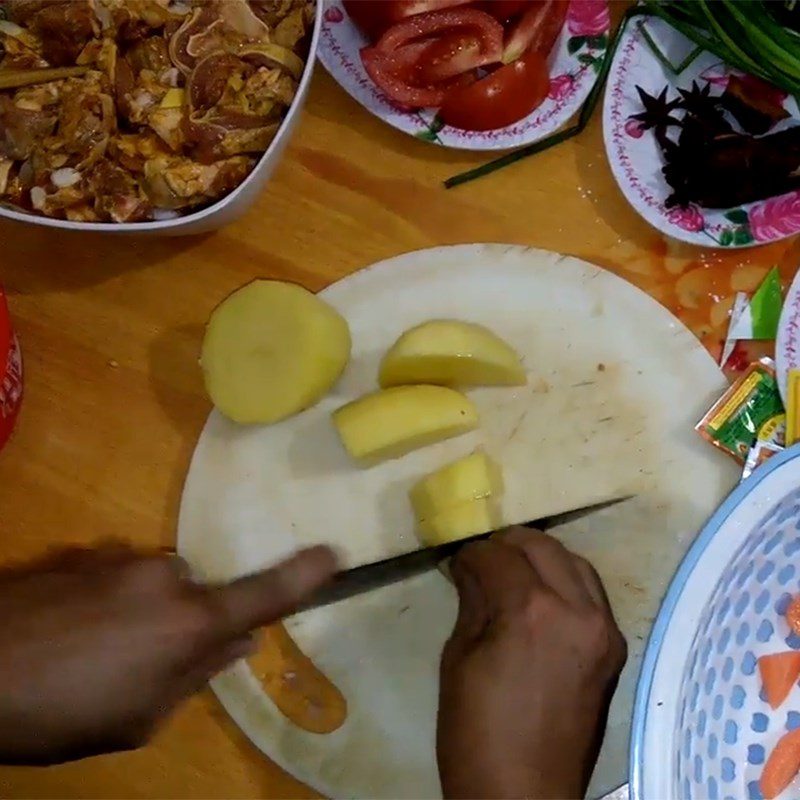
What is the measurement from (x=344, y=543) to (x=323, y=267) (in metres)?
0.31

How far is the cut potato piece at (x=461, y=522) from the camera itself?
1.00m

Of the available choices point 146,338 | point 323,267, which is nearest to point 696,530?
point 323,267

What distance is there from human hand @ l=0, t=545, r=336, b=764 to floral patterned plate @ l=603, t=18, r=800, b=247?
59 centimetres

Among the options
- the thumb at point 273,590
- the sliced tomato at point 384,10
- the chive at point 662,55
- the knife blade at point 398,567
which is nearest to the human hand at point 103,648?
the thumb at point 273,590

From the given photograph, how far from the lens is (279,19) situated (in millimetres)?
1002

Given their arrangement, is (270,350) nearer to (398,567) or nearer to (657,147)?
(398,567)

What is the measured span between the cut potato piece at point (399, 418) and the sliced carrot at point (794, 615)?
374 mm

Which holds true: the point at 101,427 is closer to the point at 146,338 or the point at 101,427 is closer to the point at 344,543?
the point at 146,338

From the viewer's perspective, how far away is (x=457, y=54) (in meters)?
1.04

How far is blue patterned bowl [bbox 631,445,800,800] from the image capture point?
825 mm

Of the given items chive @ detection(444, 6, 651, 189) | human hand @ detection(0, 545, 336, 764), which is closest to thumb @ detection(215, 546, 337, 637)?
human hand @ detection(0, 545, 336, 764)

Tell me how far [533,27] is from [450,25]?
0.09 meters

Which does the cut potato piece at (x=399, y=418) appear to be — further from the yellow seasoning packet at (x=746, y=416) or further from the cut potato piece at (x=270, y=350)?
the yellow seasoning packet at (x=746, y=416)

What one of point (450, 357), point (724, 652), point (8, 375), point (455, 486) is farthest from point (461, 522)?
point (8, 375)
